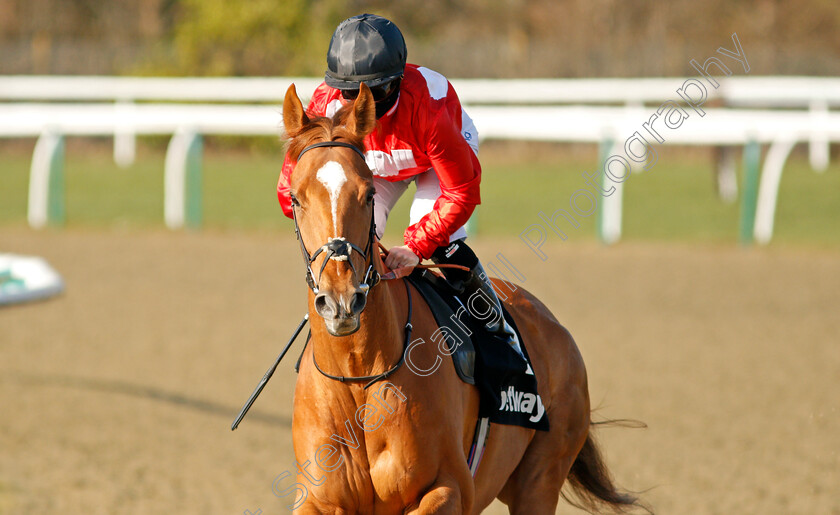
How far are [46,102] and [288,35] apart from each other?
6902 millimetres

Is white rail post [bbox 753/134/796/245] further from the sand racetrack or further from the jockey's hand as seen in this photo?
the jockey's hand

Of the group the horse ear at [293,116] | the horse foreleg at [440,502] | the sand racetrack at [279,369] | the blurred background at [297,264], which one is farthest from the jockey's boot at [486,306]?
the blurred background at [297,264]

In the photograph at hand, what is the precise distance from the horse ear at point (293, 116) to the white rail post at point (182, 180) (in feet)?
33.6

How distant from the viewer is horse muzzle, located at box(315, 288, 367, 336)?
2586 mm

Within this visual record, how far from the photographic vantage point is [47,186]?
535 inches

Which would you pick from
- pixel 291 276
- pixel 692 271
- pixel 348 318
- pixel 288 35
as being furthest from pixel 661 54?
pixel 348 318

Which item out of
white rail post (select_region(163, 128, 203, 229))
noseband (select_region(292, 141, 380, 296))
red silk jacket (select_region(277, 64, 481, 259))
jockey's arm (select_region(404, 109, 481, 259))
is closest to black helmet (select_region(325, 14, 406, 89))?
red silk jacket (select_region(277, 64, 481, 259))

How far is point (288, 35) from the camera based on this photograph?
993 inches

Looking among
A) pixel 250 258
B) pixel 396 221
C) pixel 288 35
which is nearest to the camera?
pixel 250 258

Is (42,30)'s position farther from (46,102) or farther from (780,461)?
(780,461)

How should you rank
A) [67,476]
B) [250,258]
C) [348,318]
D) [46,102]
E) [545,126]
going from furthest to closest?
1. [46,102]
2. [545,126]
3. [250,258]
4. [67,476]
5. [348,318]

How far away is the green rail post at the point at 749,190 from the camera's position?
12008 millimetres

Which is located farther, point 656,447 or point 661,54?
point 661,54

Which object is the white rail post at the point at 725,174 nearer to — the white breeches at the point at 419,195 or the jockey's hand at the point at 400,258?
the white breeches at the point at 419,195
